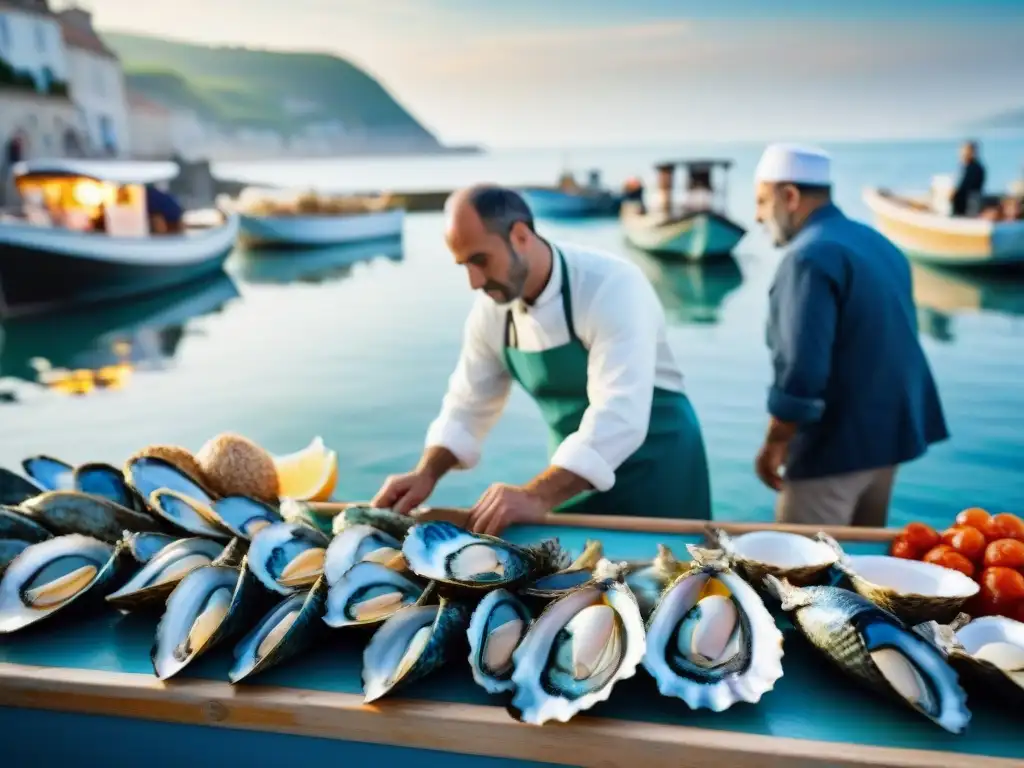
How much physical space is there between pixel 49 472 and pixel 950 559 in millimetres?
2122

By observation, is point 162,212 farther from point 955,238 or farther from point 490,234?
point 490,234

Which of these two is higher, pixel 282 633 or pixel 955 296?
pixel 282 633

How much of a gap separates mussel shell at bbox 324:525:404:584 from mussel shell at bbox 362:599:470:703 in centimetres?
17

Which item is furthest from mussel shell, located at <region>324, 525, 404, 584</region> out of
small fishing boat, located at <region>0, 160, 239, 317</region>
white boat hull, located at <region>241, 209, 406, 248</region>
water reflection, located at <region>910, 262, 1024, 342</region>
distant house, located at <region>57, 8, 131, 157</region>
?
distant house, located at <region>57, 8, 131, 157</region>

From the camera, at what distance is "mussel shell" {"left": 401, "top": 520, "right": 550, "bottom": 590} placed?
4.60 feet

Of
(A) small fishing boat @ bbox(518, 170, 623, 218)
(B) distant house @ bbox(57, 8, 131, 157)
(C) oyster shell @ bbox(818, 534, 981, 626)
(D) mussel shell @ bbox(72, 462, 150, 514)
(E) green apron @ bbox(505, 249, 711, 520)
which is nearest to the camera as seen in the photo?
(C) oyster shell @ bbox(818, 534, 981, 626)

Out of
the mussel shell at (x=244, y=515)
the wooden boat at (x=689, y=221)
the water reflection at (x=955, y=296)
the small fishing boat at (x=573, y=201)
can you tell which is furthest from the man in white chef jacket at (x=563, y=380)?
the small fishing boat at (x=573, y=201)

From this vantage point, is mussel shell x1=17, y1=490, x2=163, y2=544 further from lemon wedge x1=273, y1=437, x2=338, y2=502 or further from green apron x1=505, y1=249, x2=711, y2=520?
green apron x1=505, y1=249, x2=711, y2=520

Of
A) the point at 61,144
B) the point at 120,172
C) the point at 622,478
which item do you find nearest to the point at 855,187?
the point at 61,144

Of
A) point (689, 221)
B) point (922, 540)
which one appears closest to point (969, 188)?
point (689, 221)

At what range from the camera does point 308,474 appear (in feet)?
7.38

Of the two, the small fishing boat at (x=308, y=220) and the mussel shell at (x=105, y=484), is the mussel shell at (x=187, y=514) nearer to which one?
the mussel shell at (x=105, y=484)

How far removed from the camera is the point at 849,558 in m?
1.52

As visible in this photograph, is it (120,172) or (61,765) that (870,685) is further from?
(120,172)
